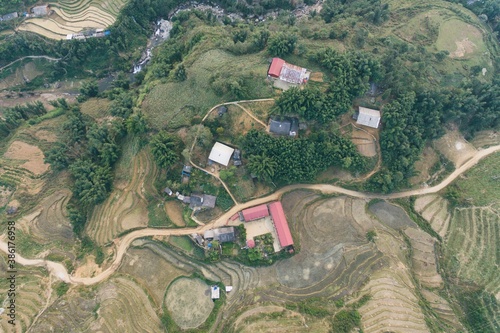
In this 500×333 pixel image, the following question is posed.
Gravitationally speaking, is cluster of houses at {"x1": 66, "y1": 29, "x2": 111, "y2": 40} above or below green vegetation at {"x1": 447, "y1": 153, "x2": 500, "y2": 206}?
above

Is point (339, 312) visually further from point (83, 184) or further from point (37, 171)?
point (37, 171)

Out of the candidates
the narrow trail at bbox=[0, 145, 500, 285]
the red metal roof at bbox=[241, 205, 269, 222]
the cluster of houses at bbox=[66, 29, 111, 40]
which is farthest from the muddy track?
the cluster of houses at bbox=[66, 29, 111, 40]

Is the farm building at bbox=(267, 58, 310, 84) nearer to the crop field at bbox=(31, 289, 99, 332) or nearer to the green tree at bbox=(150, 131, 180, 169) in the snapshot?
the green tree at bbox=(150, 131, 180, 169)

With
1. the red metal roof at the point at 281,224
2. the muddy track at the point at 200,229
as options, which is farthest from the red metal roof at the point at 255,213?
the muddy track at the point at 200,229

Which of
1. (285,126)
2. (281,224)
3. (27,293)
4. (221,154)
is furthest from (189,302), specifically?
(285,126)

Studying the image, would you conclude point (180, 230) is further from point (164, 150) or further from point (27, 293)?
point (27, 293)

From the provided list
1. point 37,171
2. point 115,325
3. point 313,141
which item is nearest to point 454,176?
point 313,141

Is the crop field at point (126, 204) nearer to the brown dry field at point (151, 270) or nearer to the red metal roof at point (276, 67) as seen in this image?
the brown dry field at point (151, 270)
